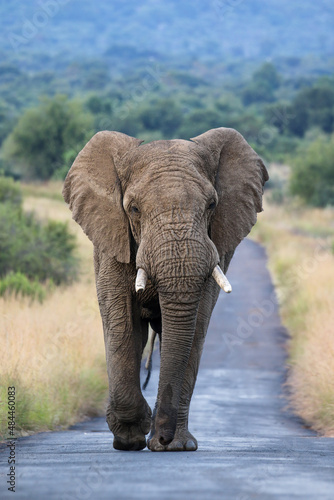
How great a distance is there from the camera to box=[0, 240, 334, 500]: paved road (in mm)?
4688

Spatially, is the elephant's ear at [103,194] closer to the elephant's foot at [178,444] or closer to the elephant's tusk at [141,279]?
the elephant's tusk at [141,279]

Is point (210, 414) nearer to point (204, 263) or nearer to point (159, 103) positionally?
point (204, 263)

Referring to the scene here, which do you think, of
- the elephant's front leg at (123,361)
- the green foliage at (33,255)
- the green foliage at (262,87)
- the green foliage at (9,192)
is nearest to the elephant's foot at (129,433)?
the elephant's front leg at (123,361)

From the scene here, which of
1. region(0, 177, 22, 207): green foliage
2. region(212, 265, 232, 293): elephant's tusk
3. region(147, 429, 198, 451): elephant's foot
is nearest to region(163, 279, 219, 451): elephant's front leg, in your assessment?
region(147, 429, 198, 451): elephant's foot

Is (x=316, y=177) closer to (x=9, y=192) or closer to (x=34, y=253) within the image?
(x=9, y=192)

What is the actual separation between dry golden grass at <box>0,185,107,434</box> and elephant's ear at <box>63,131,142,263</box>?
1.79 metres

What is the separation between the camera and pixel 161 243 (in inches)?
259

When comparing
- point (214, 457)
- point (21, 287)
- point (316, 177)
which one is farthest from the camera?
point (316, 177)

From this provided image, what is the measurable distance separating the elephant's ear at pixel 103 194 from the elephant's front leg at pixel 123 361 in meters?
0.22

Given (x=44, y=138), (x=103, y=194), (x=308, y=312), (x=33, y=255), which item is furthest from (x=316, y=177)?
(x=103, y=194)

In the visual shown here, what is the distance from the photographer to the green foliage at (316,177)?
49531mm

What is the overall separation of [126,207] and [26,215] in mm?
18900

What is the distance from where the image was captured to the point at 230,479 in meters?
5.00

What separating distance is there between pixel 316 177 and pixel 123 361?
142ft
